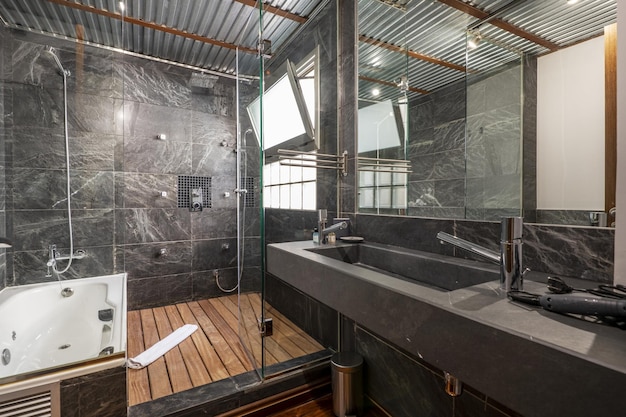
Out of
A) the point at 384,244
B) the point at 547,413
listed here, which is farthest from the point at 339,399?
the point at 547,413

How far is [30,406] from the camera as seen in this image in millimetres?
1204

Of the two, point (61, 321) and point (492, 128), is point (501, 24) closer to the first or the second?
point (492, 128)

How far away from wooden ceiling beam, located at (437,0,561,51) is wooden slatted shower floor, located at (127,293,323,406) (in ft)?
6.10

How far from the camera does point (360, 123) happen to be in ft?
6.12

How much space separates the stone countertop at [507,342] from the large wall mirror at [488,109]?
37 cm

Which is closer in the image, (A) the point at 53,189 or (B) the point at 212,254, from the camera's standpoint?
(A) the point at 53,189

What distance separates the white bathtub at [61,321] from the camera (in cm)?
158

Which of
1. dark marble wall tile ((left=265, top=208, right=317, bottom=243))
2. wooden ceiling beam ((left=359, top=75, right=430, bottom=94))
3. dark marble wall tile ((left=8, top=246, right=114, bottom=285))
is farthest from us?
dark marble wall tile ((left=8, top=246, right=114, bottom=285))

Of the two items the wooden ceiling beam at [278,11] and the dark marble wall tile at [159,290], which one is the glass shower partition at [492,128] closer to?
the wooden ceiling beam at [278,11]

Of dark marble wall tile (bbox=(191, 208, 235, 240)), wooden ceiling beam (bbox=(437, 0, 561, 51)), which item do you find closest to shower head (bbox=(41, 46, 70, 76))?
dark marble wall tile (bbox=(191, 208, 235, 240))

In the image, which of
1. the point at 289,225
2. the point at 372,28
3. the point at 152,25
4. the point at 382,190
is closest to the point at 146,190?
the point at 152,25

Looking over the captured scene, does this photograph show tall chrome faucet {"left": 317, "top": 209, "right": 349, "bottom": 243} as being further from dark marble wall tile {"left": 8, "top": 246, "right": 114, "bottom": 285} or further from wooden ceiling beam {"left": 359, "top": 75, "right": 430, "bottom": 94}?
dark marble wall tile {"left": 8, "top": 246, "right": 114, "bottom": 285}

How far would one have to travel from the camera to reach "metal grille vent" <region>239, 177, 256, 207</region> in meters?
1.96

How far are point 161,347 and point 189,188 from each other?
5.64 feet
